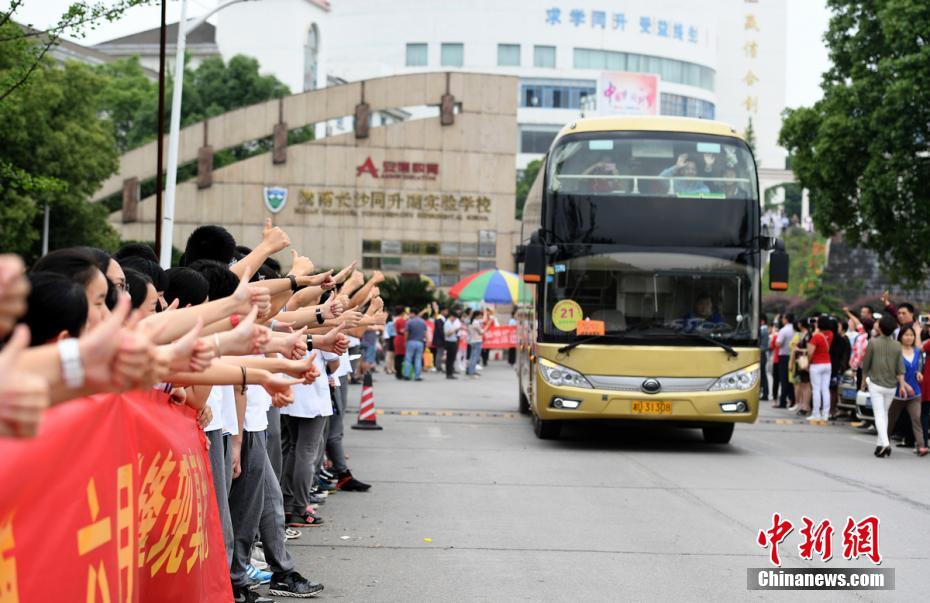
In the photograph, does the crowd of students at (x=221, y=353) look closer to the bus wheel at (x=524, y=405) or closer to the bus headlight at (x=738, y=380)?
the bus headlight at (x=738, y=380)

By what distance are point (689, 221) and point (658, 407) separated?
7.48 ft

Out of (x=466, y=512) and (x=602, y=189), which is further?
(x=602, y=189)

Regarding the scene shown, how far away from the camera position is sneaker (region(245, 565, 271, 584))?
278 inches

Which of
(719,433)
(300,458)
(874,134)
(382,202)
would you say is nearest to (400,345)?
(874,134)

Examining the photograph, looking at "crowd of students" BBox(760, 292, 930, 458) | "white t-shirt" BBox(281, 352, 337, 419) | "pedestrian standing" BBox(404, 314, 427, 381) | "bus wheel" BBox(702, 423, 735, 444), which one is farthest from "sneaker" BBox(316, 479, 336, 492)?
"pedestrian standing" BBox(404, 314, 427, 381)

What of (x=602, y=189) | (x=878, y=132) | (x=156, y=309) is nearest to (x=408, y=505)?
(x=156, y=309)

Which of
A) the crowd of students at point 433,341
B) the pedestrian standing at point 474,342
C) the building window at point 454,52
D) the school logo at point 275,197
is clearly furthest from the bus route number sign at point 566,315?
the building window at point 454,52

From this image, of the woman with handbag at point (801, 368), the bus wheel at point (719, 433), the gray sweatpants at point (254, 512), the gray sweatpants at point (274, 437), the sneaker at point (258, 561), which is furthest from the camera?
the woman with handbag at point (801, 368)

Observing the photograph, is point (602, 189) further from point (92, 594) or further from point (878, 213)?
point (878, 213)

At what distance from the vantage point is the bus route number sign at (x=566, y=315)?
15047 mm

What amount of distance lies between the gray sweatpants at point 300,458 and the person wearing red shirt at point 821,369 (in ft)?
45.8

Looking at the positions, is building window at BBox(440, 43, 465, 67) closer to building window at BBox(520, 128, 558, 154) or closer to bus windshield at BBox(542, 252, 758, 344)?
building window at BBox(520, 128, 558, 154)

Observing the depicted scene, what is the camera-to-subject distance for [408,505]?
10664 mm

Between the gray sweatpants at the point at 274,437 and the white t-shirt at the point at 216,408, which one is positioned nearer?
the white t-shirt at the point at 216,408
